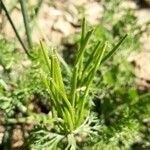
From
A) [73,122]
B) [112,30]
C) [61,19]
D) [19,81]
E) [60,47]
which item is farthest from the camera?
[61,19]

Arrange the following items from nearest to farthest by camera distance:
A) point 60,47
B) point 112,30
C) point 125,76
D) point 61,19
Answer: point 125,76 < point 112,30 < point 60,47 < point 61,19

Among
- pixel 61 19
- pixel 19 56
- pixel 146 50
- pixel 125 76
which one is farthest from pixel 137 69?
pixel 19 56

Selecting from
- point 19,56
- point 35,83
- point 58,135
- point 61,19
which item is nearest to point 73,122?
point 58,135

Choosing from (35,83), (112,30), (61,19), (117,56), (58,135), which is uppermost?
(61,19)

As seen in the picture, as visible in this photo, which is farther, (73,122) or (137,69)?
(137,69)

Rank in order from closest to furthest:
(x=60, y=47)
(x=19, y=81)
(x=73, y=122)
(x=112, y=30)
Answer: (x=73, y=122) → (x=19, y=81) → (x=112, y=30) → (x=60, y=47)

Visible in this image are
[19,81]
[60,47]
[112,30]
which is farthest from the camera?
[60,47]

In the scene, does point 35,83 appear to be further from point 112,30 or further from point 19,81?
point 112,30

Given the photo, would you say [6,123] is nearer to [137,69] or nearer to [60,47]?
[60,47]

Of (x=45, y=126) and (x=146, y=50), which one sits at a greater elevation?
(x=146, y=50)
